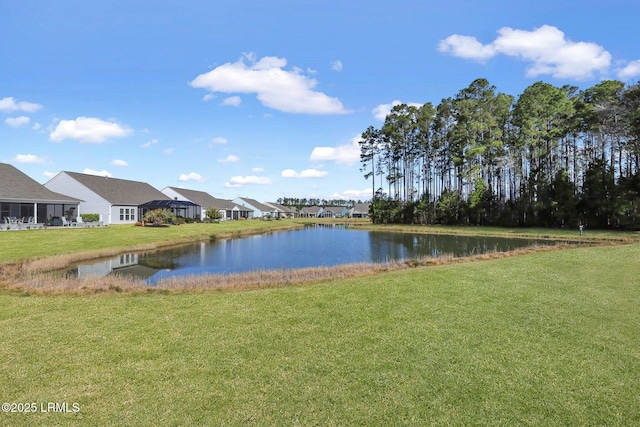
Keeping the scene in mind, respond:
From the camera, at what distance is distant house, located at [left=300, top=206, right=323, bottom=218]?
10731cm

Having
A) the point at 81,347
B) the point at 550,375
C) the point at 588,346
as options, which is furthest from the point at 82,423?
the point at 588,346

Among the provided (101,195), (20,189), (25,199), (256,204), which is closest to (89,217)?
(101,195)

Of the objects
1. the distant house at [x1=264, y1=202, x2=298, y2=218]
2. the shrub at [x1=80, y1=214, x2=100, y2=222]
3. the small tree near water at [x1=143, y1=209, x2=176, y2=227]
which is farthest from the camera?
the distant house at [x1=264, y1=202, x2=298, y2=218]

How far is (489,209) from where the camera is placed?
144ft

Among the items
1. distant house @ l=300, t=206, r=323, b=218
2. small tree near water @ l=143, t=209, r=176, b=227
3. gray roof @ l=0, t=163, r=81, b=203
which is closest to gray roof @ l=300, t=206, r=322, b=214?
distant house @ l=300, t=206, r=323, b=218

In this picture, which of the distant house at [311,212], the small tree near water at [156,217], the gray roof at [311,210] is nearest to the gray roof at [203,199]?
the small tree near water at [156,217]

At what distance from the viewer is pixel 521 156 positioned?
4262 cm

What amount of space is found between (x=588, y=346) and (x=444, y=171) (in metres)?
50.0

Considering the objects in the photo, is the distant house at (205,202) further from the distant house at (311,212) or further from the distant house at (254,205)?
the distant house at (311,212)

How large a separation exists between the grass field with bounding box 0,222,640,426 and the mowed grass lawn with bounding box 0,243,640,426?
0.9 inches

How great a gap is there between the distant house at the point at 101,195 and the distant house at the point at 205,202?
11.9m

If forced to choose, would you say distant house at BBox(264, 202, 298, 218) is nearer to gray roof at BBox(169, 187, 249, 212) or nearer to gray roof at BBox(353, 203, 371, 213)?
gray roof at BBox(353, 203, 371, 213)

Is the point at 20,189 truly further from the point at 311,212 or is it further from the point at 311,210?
the point at 311,210

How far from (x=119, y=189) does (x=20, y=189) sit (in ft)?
43.6
